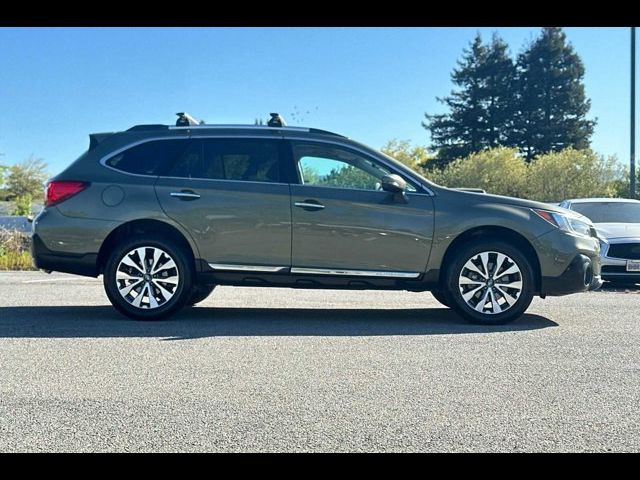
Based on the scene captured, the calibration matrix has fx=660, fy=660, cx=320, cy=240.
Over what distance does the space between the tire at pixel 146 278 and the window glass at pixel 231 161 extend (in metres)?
0.82

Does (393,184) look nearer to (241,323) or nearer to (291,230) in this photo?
(291,230)

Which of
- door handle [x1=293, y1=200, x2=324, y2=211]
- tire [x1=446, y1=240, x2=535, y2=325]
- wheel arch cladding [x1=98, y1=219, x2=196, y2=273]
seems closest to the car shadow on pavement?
tire [x1=446, y1=240, x2=535, y2=325]

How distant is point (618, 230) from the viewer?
10000mm

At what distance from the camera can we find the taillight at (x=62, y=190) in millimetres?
6574

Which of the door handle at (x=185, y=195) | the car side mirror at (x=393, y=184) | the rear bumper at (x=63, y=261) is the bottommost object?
the rear bumper at (x=63, y=261)

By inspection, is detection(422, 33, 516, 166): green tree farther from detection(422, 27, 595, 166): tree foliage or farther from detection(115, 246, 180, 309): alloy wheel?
Answer: detection(115, 246, 180, 309): alloy wheel

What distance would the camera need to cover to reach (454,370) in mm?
4617

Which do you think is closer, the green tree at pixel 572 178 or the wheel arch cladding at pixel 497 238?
the wheel arch cladding at pixel 497 238

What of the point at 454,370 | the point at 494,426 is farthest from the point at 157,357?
the point at 494,426

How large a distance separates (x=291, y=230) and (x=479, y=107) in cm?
4703

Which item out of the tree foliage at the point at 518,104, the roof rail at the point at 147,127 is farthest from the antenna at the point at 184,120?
the tree foliage at the point at 518,104

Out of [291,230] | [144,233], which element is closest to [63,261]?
[144,233]

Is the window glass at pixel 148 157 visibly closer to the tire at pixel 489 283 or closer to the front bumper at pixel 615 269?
the tire at pixel 489 283
